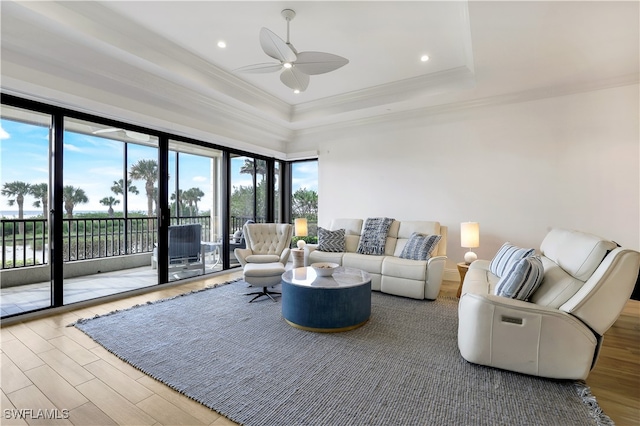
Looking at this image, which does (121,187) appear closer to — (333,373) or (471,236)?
(333,373)

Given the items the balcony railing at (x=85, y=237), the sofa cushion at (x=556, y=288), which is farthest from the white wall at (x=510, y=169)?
the balcony railing at (x=85, y=237)

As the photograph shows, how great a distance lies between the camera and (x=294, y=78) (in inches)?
123

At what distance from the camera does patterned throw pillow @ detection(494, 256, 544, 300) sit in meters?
2.14

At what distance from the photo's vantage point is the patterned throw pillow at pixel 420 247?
3881 mm

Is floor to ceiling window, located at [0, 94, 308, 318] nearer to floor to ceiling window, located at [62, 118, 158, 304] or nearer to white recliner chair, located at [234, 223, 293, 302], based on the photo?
floor to ceiling window, located at [62, 118, 158, 304]

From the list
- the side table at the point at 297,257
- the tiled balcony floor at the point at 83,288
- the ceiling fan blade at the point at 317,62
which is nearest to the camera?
the ceiling fan blade at the point at 317,62

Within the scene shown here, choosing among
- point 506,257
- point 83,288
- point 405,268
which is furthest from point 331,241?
point 83,288

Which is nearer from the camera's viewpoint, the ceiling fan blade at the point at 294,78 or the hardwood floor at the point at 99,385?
the hardwood floor at the point at 99,385

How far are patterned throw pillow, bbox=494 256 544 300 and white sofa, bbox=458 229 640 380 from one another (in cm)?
8

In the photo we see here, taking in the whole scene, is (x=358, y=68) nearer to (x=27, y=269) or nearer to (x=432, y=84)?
(x=432, y=84)

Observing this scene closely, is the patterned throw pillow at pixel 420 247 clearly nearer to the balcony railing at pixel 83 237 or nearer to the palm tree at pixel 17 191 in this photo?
the balcony railing at pixel 83 237

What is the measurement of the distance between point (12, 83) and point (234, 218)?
342 centimetres

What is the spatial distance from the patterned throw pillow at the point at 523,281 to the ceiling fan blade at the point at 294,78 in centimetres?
277

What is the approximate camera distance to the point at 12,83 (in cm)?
269
